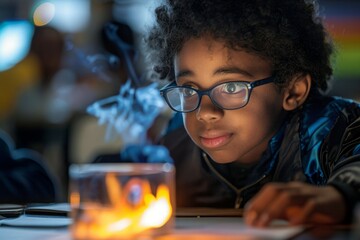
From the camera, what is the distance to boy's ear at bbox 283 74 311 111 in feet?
4.91

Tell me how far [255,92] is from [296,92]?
0.45 ft

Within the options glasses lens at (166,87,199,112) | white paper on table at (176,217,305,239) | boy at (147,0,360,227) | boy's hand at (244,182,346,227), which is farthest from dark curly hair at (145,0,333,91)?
boy's hand at (244,182,346,227)

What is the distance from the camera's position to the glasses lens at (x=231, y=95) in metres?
1.37

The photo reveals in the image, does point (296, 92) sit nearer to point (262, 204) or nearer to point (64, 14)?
point (262, 204)

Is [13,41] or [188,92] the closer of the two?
[188,92]

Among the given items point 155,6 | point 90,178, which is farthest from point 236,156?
point 90,178

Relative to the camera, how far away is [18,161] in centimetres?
210

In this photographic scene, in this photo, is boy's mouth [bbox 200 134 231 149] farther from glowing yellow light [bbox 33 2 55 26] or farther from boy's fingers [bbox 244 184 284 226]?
glowing yellow light [bbox 33 2 55 26]

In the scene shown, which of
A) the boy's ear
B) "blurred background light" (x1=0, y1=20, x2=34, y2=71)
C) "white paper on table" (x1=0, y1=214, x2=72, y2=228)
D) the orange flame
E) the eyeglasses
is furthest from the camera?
"blurred background light" (x1=0, y1=20, x2=34, y2=71)

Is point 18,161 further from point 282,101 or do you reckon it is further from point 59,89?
point 282,101

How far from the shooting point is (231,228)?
0.95 m

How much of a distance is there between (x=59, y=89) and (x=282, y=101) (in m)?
1.54

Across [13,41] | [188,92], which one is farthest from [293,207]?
[13,41]

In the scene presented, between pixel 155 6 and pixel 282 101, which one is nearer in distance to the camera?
pixel 282 101
